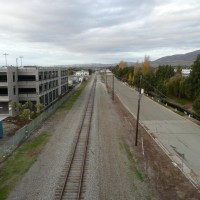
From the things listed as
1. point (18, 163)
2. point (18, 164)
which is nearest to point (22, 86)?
point (18, 163)

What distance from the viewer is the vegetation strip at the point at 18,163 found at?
19.5m

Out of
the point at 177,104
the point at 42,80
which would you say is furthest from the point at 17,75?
the point at 177,104

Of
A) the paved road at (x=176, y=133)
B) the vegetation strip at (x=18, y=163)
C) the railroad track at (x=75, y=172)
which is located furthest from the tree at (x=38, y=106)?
the vegetation strip at (x=18, y=163)

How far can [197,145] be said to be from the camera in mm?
29766

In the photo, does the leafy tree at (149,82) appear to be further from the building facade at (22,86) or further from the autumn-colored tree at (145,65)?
the building facade at (22,86)

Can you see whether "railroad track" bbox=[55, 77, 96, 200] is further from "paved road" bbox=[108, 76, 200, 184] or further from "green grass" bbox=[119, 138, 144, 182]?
"paved road" bbox=[108, 76, 200, 184]

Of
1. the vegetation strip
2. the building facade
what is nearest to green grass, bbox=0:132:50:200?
the vegetation strip

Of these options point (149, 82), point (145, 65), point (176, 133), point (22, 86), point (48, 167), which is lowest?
point (176, 133)

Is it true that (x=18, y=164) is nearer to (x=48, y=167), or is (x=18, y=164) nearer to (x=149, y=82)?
(x=48, y=167)

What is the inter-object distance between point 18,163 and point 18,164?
10.2 inches

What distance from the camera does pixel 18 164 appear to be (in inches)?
929

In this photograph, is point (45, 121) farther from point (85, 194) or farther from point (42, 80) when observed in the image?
point (85, 194)

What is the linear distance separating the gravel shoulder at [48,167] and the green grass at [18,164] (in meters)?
0.42

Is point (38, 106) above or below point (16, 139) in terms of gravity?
above
